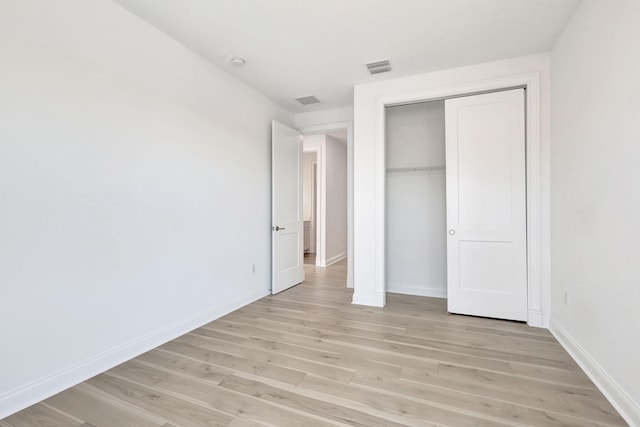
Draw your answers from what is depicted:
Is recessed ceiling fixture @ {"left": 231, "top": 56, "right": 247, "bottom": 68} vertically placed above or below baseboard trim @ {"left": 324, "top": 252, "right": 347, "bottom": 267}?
above

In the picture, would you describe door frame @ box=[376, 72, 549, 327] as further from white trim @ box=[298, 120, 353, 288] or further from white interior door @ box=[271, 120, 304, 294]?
white interior door @ box=[271, 120, 304, 294]

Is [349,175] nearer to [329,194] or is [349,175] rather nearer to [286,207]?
[286,207]

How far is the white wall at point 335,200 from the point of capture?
6285 mm

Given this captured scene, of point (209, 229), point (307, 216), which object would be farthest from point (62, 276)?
point (307, 216)

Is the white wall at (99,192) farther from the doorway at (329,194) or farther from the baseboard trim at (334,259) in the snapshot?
the baseboard trim at (334,259)

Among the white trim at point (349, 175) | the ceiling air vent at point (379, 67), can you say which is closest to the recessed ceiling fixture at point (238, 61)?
the ceiling air vent at point (379, 67)

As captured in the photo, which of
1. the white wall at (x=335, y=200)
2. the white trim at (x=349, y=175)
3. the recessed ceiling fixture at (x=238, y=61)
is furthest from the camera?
the white wall at (x=335, y=200)

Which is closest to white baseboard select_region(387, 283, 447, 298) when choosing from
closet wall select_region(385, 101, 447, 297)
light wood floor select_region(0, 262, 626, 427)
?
closet wall select_region(385, 101, 447, 297)

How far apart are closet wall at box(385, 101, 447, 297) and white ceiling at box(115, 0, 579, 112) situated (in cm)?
93

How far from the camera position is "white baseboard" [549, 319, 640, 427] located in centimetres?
155

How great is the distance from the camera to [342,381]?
1.96m

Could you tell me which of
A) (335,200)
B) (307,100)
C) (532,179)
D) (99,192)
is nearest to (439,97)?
(532,179)

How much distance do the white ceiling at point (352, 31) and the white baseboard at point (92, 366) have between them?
2.56 metres

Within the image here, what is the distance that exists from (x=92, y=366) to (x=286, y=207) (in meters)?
2.71
